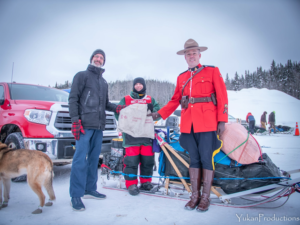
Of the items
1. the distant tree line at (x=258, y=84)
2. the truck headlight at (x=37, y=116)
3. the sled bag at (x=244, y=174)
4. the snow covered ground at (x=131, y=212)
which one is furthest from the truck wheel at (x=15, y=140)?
the distant tree line at (x=258, y=84)

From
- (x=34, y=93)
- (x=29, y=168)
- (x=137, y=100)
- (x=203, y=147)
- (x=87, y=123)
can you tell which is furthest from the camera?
(x=34, y=93)

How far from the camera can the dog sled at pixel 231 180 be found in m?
2.25

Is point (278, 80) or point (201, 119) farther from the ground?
point (278, 80)

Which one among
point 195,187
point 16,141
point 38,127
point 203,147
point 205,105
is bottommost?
point 195,187

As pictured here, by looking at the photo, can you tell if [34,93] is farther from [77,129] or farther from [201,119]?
[201,119]

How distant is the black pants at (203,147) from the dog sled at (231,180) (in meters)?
0.23

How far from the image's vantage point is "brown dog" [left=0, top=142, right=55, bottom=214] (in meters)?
2.23

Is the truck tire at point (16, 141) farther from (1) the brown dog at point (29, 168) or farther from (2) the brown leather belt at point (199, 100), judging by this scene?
(2) the brown leather belt at point (199, 100)

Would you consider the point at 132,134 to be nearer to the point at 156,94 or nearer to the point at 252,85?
the point at 156,94

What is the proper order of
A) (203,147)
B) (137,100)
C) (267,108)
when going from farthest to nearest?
(267,108)
(137,100)
(203,147)

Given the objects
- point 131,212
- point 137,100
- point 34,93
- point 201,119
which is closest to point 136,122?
point 137,100

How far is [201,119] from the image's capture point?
Answer: 7.82 ft

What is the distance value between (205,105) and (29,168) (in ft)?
8.09

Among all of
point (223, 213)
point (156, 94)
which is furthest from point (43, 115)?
point (156, 94)
